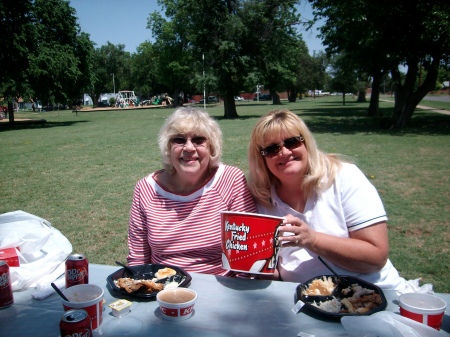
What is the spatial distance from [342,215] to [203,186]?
2.97 feet

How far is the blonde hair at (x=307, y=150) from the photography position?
7.38ft

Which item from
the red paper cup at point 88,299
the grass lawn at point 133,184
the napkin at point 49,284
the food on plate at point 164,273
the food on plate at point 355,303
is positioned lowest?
the grass lawn at point 133,184

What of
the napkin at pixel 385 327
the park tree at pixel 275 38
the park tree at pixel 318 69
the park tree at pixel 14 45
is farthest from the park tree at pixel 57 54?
the park tree at pixel 318 69

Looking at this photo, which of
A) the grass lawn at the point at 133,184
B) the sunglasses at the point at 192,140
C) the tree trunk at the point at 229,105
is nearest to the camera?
the sunglasses at the point at 192,140

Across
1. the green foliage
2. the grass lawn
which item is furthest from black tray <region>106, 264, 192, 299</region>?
the green foliage

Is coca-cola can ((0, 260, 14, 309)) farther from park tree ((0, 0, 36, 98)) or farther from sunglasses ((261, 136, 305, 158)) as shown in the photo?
park tree ((0, 0, 36, 98))

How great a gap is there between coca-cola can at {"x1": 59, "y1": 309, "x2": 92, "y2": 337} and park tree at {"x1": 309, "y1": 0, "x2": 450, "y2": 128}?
15.1m

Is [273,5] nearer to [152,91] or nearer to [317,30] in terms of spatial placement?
[317,30]

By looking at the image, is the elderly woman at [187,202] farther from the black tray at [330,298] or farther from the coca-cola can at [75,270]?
the black tray at [330,298]

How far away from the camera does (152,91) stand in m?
77.0

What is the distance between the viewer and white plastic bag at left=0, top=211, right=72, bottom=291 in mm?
2133

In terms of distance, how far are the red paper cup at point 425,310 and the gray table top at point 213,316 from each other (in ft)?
0.22

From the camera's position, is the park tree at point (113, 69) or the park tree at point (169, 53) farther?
the park tree at point (113, 69)

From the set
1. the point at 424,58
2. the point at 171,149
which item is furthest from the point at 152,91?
the point at 171,149
